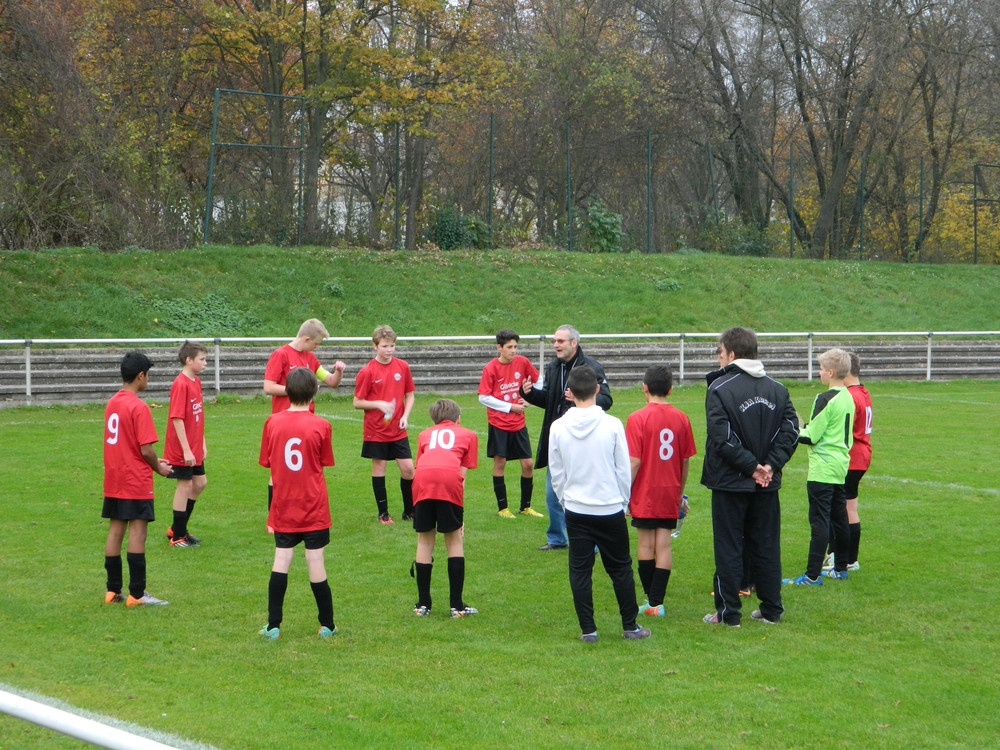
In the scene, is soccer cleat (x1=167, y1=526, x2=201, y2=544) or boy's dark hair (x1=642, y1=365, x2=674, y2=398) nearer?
boy's dark hair (x1=642, y1=365, x2=674, y2=398)

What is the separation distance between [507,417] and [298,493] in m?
3.86

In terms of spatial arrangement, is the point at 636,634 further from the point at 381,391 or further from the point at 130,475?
the point at 381,391

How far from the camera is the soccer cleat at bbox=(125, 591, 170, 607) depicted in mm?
6795

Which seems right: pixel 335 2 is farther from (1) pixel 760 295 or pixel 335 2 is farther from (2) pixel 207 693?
(2) pixel 207 693

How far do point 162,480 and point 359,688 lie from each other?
22.8 feet

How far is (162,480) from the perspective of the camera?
1153cm

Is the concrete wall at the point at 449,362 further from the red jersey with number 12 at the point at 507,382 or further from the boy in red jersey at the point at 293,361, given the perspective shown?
the red jersey with number 12 at the point at 507,382

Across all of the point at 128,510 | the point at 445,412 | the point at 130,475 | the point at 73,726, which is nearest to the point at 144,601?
the point at 128,510

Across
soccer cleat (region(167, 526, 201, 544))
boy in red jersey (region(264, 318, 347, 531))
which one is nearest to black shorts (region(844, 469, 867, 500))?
boy in red jersey (region(264, 318, 347, 531))

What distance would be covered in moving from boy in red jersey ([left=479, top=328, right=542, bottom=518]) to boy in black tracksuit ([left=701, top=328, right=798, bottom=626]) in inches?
125

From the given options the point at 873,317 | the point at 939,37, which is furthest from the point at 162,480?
the point at 939,37

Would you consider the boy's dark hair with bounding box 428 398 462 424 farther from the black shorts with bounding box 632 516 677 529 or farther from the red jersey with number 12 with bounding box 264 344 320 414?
the red jersey with number 12 with bounding box 264 344 320 414

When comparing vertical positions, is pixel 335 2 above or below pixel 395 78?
above

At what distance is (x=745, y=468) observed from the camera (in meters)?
6.18
